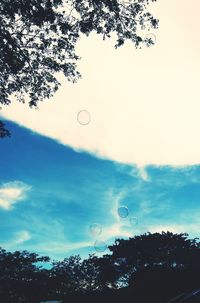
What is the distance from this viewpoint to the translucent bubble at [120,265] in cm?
5558

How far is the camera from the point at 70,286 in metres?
71.4

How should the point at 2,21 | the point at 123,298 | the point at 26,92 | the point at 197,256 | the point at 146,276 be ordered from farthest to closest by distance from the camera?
the point at 197,256
the point at 146,276
the point at 123,298
the point at 26,92
the point at 2,21

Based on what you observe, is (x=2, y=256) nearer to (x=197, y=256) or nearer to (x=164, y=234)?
(x=164, y=234)

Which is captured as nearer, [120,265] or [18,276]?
[120,265]

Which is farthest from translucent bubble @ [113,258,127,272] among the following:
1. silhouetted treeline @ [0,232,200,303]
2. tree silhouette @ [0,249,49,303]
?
tree silhouette @ [0,249,49,303]

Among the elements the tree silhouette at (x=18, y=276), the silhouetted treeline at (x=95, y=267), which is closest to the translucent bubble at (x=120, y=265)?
the silhouetted treeline at (x=95, y=267)

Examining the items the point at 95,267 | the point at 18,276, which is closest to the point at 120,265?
the point at 95,267

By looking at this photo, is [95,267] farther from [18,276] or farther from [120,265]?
[18,276]

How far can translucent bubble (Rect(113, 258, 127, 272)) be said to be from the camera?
55.6 m

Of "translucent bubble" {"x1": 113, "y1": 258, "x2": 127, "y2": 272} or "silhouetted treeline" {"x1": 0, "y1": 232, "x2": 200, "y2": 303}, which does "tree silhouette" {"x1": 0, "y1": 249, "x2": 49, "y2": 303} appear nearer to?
"silhouetted treeline" {"x1": 0, "y1": 232, "x2": 200, "y2": 303}

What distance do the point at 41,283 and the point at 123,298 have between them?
43631mm

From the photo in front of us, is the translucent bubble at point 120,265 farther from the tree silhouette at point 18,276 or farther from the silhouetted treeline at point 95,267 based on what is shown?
the tree silhouette at point 18,276

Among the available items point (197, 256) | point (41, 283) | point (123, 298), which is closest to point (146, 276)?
point (123, 298)

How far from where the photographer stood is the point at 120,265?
185 feet
